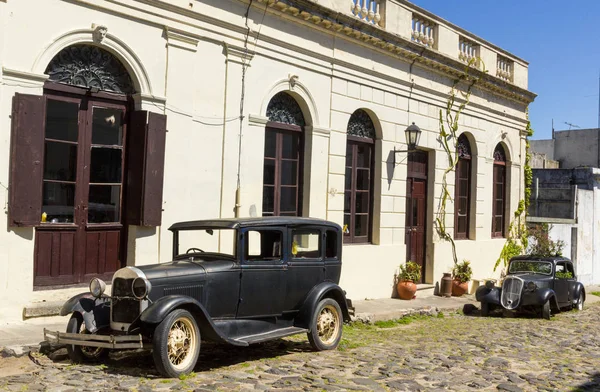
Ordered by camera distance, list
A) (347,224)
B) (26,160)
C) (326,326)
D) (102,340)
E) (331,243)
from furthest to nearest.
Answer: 1. (347,224)
2. (331,243)
3. (326,326)
4. (26,160)
5. (102,340)

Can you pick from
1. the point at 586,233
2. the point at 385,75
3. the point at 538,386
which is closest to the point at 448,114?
the point at 385,75

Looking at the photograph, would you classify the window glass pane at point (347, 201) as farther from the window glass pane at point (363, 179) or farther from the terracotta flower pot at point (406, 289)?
the terracotta flower pot at point (406, 289)

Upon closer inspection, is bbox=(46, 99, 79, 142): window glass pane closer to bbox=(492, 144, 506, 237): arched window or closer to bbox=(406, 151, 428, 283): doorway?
bbox=(406, 151, 428, 283): doorway

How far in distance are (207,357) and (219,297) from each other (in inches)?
41.4

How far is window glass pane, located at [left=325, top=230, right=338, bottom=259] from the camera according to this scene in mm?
9250

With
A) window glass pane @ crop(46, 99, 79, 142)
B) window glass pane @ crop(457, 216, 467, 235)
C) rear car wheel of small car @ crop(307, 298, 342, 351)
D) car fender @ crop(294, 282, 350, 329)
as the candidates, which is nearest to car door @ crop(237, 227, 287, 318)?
car fender @ crop(294, 282, 350, 329)

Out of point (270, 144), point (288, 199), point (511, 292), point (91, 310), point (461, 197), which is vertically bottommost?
point (511, 292)

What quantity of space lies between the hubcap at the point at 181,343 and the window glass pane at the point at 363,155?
8.04 m

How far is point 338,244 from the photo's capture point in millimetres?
9414

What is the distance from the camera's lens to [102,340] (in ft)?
22.4

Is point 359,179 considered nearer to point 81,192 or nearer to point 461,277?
point 461,277

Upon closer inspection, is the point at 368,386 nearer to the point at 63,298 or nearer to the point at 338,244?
the point at 338,244

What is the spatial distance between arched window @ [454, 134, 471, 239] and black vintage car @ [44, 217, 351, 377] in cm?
906

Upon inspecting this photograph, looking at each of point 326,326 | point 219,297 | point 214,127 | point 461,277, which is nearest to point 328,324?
point 326,326
